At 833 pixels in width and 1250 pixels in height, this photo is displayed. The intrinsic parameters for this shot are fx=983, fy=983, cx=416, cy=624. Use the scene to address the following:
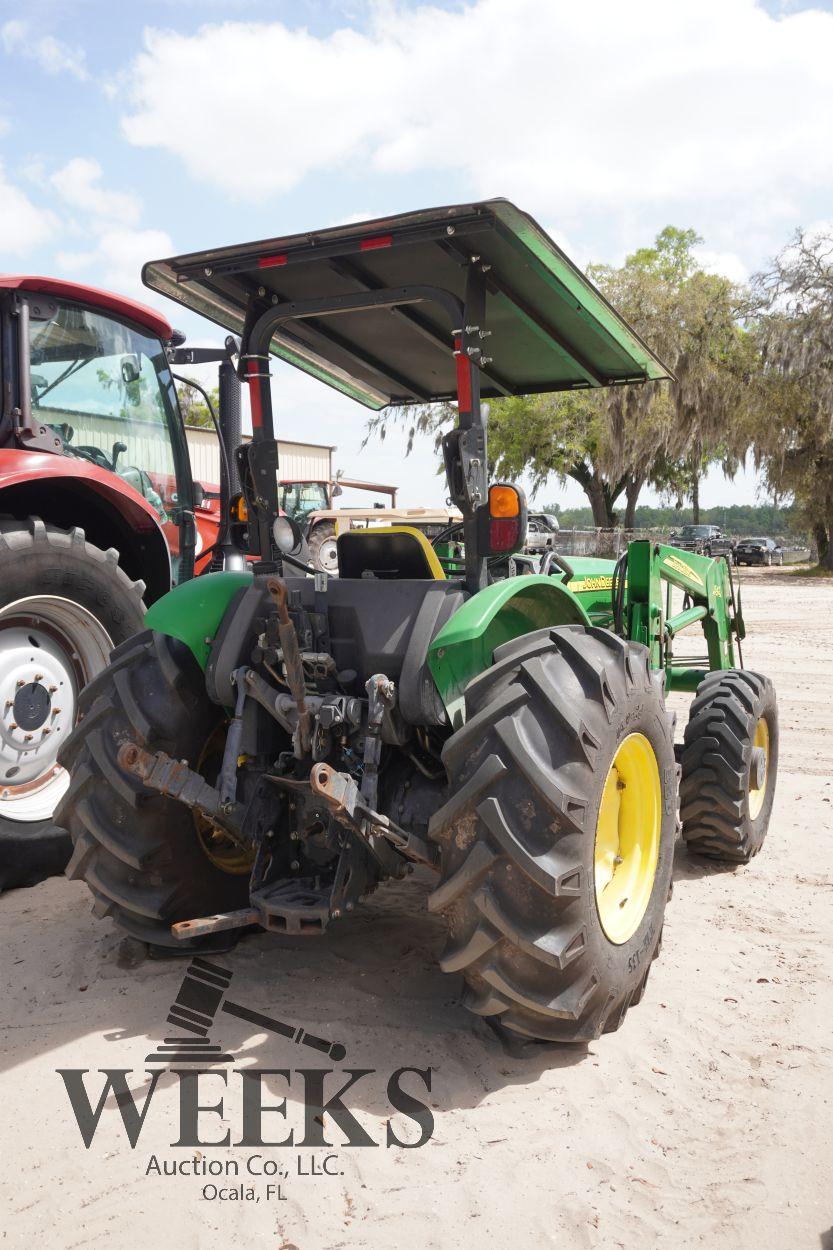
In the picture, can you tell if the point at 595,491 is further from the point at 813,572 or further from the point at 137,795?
the point at 137,795

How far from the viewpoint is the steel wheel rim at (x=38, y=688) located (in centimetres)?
470

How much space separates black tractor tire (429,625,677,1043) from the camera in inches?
109

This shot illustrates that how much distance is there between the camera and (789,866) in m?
4.94

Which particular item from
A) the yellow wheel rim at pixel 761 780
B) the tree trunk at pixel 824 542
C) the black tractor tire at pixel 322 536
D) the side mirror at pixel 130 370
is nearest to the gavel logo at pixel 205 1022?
the yellow wheel rim at pixel 761 780

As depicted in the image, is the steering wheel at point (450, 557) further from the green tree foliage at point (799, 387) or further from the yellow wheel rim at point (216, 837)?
the green tree foliage at point (799, 387)

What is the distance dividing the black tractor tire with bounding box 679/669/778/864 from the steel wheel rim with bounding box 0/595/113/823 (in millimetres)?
2907

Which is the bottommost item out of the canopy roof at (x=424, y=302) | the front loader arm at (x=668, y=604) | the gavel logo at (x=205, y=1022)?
the gavel logo at (x=205, y=1022)

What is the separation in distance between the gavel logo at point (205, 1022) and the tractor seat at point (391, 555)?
5.07 ft

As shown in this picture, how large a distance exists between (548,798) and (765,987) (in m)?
1.52

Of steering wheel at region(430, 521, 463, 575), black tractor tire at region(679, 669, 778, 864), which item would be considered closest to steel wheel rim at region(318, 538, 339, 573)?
steering wheel at region(430, 521, 463, 575)

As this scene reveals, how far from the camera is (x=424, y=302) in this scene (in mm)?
3543

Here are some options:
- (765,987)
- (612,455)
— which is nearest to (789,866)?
(765,987)

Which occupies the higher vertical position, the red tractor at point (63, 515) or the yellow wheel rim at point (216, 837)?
the red tractor at point (63, 515)

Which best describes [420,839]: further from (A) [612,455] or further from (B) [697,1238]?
(A) [612,455]
